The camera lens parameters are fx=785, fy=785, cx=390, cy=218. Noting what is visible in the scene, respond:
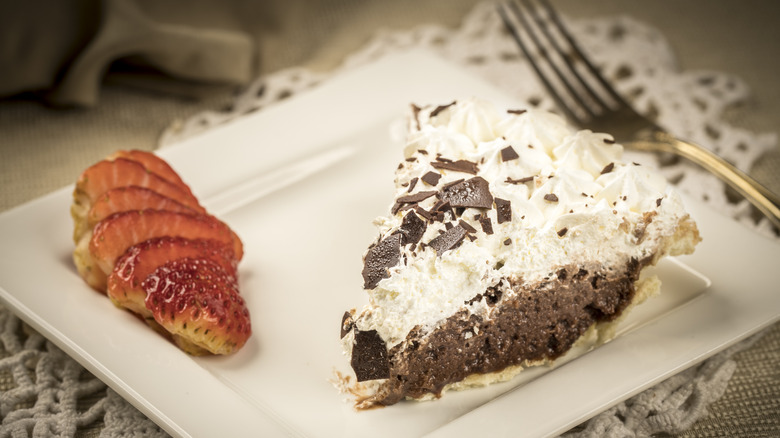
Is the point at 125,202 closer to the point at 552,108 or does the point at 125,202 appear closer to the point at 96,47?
the point at 96,47

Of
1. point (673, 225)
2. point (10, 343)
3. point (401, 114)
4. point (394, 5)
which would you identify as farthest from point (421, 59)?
point (10, 343)

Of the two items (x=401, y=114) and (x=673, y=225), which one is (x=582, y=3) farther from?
(x=673, y=225)

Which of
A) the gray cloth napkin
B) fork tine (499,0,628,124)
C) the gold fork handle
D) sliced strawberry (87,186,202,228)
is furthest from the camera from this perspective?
the gray cloth napkin

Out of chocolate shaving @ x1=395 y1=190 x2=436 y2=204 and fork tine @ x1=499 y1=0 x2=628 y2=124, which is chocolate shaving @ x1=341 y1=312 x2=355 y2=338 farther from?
fork tine @ x1=499 y1=0 x2=628 y2=124

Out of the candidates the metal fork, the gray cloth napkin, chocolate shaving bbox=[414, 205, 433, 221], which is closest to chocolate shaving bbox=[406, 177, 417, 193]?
chocolate shaving bbox=[414, 205, 433, 221]

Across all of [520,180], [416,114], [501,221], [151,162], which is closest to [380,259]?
[501,221]
